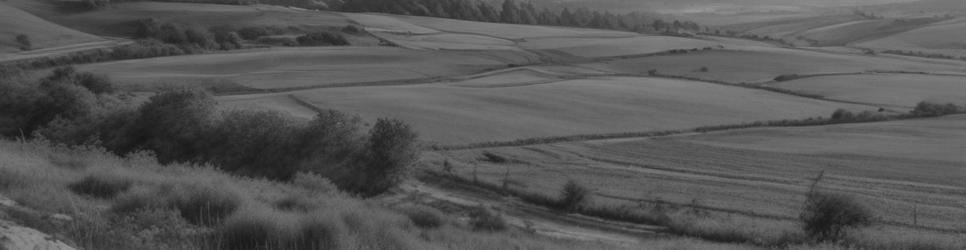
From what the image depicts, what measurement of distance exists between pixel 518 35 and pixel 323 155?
79.0 meters

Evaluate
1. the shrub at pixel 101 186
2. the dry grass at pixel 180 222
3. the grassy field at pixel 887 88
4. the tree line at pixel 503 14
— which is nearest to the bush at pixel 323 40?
the tree line at pixel 503 14

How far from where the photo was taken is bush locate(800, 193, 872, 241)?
74.7 ft

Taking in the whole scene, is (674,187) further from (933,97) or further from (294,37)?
(294,37)

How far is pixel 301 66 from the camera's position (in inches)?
2751

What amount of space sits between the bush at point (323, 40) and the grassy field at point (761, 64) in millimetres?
26316

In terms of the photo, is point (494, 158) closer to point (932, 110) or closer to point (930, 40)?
point (932, 110)

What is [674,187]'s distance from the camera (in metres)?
30.1

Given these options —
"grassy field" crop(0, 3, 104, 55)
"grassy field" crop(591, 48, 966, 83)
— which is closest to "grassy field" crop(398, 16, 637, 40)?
"grassy field" crop(591, 48, 966, 83)

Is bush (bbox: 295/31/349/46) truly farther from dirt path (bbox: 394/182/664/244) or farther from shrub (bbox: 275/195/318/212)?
shrub (bbox: 275/195/318/212)

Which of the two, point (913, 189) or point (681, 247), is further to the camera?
point (913, 189)

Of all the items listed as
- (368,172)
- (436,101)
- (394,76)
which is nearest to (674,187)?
(368,172)

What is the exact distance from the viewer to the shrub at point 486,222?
21.3 metres

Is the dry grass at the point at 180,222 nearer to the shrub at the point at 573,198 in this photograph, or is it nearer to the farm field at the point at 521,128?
the farm field at the point at 521,128

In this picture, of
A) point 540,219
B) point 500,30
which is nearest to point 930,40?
point 500,30
